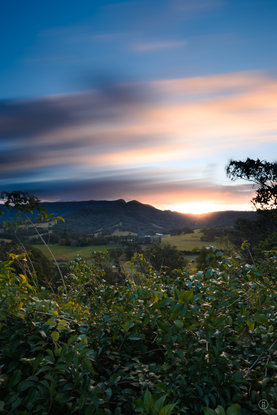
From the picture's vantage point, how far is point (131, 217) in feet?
162

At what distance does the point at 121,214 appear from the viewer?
4812 centimetres

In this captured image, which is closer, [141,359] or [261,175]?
[141,359]

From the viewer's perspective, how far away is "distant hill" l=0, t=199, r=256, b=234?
35500 mm

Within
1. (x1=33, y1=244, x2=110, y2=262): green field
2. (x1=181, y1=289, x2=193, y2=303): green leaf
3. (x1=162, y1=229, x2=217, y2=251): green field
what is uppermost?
(x1=181, y1=289, x2=193, y2=303): green leaf

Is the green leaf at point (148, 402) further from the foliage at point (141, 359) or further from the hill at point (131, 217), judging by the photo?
the hill at point (131, 217)

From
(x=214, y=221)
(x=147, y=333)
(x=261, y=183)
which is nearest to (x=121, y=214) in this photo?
(x=214, y=221)

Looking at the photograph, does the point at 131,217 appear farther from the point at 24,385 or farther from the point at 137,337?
the point at 24,385

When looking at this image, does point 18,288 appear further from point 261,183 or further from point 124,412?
point 261,183

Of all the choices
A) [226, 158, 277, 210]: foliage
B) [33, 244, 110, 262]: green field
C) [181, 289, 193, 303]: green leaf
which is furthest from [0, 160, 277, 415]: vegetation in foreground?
[226, 158, 277, 210]: foliage

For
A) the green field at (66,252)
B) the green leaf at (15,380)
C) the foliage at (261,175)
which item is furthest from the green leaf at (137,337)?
the foliage at (261,175)

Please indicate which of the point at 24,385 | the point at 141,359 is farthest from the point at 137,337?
the point at 24,385

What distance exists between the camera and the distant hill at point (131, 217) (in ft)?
116

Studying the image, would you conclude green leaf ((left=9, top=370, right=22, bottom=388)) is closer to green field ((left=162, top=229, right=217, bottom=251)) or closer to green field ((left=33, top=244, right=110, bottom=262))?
green field ((left=33, top=244, right=110, bottom=262))

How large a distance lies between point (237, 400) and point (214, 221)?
36915 mm
